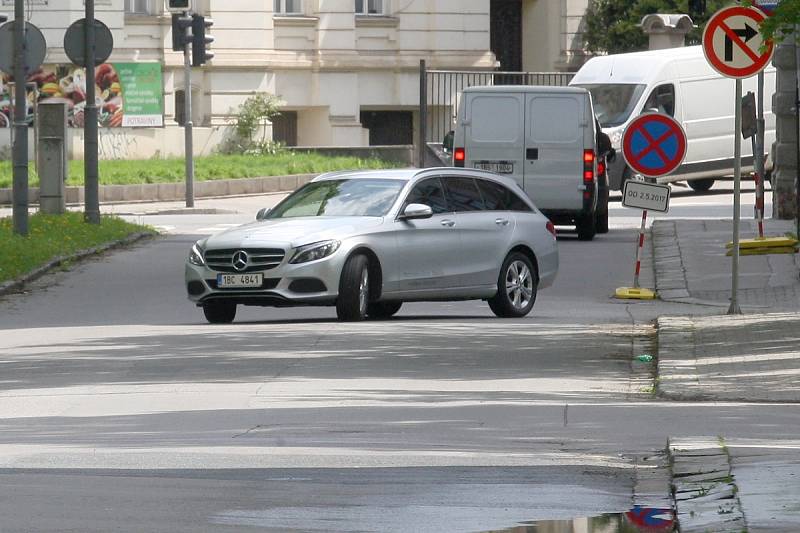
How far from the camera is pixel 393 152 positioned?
45.0 metres

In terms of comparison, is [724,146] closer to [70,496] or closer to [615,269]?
[615,269]

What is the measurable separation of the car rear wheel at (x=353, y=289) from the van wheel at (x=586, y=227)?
38.6 feet

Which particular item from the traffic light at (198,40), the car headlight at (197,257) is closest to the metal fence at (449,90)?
the traffic light at (198,40)

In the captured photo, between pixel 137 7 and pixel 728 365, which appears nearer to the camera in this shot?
pixel 728 365

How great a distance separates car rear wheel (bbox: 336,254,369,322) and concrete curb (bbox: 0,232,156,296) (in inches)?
210

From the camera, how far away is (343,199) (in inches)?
726

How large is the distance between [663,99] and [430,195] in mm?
19424

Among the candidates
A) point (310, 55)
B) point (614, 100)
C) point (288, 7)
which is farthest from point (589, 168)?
point (288, 7)

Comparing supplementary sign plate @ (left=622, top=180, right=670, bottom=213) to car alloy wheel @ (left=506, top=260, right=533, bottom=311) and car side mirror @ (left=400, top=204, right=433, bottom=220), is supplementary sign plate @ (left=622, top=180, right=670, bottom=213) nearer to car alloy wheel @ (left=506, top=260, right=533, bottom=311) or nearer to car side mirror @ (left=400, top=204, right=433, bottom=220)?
car alloy wheel @ (left=506, top=260, right=533, bottom=311)

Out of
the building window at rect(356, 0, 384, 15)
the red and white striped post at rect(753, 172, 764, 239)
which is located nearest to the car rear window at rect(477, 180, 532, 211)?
the red and white striped post at rect(753, 172, 764, 239)

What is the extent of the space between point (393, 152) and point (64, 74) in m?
7.52

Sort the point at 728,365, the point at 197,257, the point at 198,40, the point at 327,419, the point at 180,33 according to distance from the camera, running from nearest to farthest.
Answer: the point at 327,419 → the point at 728,365 → the point at 197,257 → the point at 180,33 → the point at 198,40

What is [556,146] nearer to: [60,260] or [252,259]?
[60,260]

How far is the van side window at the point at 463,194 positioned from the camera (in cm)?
1903
